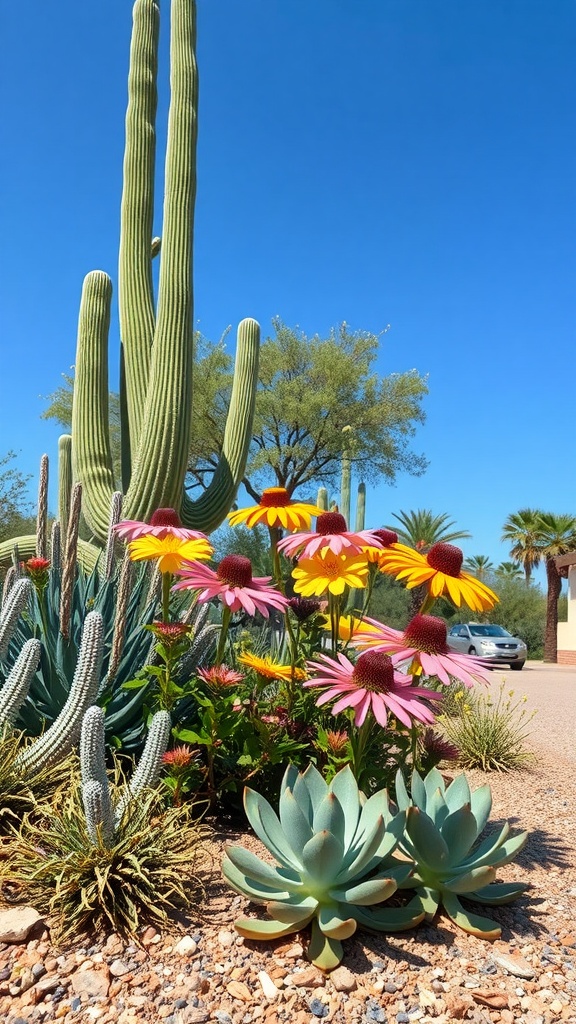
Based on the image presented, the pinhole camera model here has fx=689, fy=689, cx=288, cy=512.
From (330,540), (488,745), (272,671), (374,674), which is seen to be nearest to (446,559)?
(330,540)

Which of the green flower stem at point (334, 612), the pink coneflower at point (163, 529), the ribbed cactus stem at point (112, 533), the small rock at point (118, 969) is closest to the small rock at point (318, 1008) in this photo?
the small rock at point (118, 969)

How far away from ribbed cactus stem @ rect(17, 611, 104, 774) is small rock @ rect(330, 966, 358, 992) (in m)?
1.40

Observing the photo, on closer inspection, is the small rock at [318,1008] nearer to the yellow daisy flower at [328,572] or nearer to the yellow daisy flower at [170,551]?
the yellow daisy flower at [328,572]

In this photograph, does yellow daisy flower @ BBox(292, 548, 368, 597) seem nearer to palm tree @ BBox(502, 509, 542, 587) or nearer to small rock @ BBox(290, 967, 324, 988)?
small rock @ BBox(290, 967, 324, 988)

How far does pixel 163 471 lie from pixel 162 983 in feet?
23.2

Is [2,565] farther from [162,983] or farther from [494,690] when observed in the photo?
[494,690]

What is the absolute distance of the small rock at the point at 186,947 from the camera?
7.39 feet

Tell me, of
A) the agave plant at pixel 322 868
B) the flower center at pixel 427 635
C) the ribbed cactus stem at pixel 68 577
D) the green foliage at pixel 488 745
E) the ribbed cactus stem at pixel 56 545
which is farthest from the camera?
the green foliage at pixel 488 745

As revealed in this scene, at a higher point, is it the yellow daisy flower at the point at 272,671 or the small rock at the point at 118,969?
the yellow daisy flower at the point at 272,671

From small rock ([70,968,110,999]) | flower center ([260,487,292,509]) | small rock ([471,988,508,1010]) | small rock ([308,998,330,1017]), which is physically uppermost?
flower center ([260,487,292,509])

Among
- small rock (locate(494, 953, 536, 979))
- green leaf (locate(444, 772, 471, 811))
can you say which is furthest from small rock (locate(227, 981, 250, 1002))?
green leaf (locate(444, 772, 471, 811))

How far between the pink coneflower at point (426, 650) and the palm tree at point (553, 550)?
1046 inches

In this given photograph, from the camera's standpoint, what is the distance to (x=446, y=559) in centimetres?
278

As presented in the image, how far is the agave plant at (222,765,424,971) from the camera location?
2.23m
